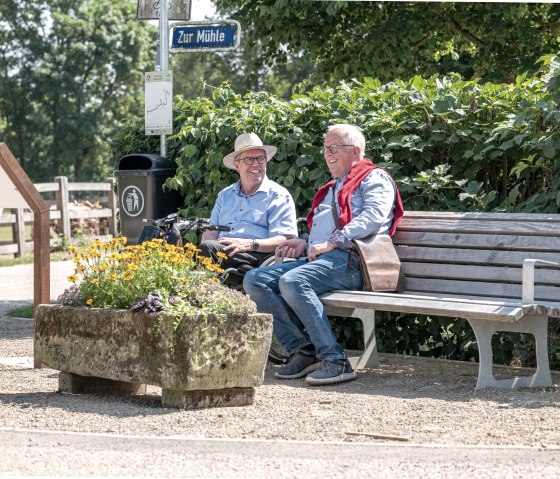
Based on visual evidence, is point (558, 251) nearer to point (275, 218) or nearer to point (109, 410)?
point (275, 218)

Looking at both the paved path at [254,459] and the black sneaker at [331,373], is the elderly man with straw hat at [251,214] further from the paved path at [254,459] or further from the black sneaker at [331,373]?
the paved path at [254,459]

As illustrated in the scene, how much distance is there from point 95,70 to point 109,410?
53.1 m

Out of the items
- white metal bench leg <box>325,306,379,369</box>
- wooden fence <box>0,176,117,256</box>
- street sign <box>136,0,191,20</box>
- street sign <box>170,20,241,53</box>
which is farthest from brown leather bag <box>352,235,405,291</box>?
wooden fence <box>0,176,117,256</box>

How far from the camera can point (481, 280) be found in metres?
6.62

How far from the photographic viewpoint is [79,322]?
18.8 ft

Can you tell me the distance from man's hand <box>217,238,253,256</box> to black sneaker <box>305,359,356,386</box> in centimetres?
106

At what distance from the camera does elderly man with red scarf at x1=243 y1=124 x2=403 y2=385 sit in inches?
254

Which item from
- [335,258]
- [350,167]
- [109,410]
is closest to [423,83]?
[350,167]

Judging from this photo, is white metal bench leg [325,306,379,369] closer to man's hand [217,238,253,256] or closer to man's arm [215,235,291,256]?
man's arm [215,235,291,256]

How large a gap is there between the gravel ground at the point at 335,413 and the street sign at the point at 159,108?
9.31 ft

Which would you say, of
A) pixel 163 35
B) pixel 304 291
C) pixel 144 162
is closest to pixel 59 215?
pixel 163 35

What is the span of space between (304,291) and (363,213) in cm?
59

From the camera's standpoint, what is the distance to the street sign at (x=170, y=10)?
9.52 m

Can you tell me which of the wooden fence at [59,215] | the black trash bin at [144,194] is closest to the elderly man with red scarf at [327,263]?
the black trash bin at [144,194]
